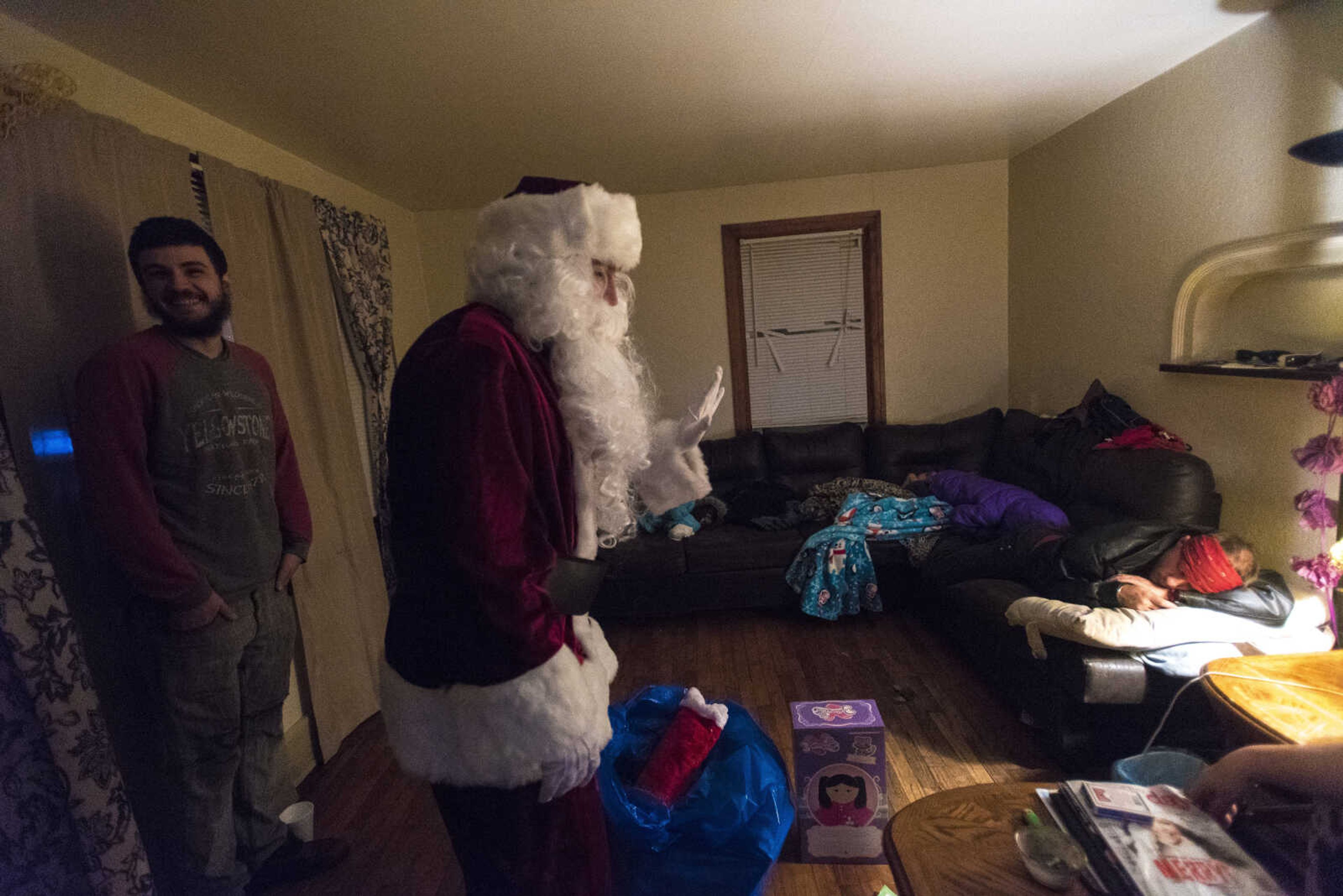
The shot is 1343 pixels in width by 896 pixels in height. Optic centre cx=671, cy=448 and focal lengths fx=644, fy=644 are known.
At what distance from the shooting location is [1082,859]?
0.93m

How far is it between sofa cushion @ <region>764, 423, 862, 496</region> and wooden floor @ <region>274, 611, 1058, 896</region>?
934 millimetres

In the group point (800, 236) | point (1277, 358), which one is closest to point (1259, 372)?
point (1277, 358)

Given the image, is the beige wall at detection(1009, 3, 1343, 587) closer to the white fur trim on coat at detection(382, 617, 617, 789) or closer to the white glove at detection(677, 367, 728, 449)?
the white glove at detection(677, 367, 728, 449)

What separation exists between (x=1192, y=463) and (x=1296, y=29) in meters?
1.41

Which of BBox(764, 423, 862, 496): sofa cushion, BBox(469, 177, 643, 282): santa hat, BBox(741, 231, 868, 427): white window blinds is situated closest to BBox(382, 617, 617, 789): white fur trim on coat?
BBox(469, 177, 643, 282): santa hat

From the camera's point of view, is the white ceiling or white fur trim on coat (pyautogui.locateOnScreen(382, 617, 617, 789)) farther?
the white ceiling

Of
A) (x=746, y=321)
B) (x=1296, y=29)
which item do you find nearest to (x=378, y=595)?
(x=746, y=321)

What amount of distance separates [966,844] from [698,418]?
2.93 ft

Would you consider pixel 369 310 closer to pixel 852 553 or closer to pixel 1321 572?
pixel 852 553

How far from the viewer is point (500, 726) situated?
3.09 ft

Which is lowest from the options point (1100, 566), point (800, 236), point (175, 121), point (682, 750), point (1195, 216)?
point (682, 750)

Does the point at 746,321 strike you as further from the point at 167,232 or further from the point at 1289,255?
the point at 167,232

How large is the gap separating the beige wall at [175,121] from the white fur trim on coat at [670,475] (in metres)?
1.54

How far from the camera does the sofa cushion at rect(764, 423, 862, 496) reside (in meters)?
3.90
